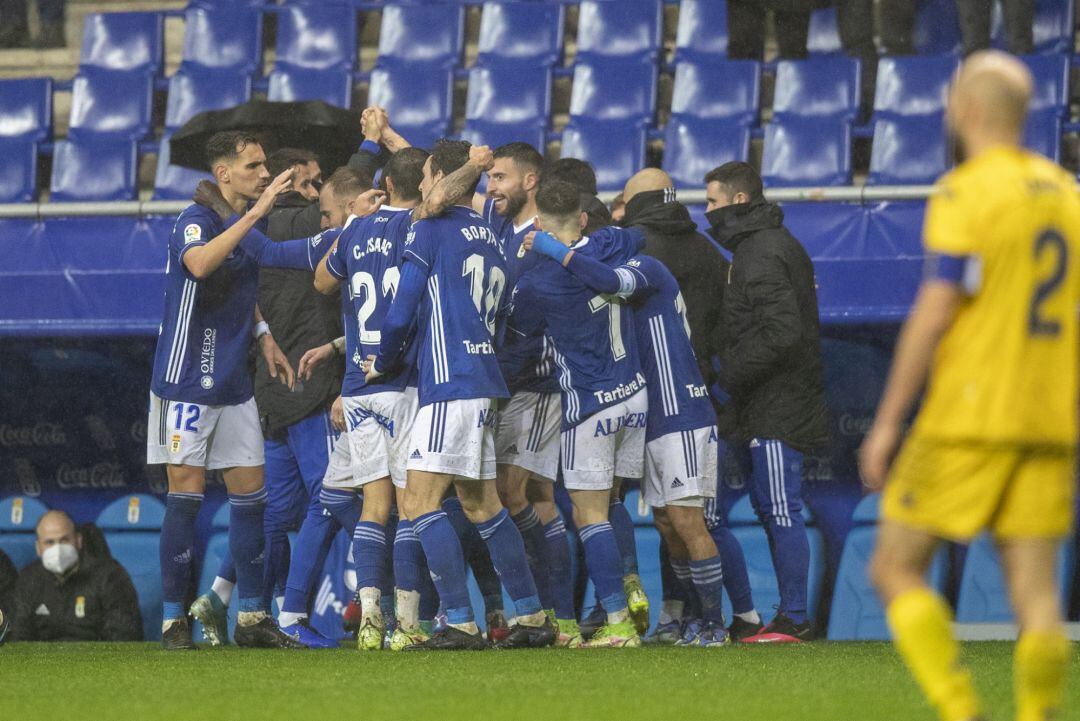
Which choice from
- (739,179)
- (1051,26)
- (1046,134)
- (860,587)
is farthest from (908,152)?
(739,179)

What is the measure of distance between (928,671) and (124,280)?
5642mm

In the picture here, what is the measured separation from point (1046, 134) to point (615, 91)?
9.39 feet

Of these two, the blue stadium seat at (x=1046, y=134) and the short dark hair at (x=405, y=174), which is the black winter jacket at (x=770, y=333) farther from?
the blue stadium seat at (x=1046, y=134)

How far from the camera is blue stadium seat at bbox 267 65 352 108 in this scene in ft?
37.0

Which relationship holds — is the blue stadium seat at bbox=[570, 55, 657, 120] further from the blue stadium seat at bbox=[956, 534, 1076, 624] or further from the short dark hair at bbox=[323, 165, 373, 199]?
the short dark hair at bbox=[323, 165, 373, 199]

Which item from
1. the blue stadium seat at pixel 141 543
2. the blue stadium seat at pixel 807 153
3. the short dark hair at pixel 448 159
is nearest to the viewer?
the short dark hair at pixel 448 159

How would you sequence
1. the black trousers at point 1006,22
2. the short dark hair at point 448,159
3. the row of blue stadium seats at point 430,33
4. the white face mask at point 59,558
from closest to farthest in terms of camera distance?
the short dark hair at point 448,159 < the white face mask at point 59,558 < the black trousers at point 1006,22 < the row of blue stadium seats at point 430,33

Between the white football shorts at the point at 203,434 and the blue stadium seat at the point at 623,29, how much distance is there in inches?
213

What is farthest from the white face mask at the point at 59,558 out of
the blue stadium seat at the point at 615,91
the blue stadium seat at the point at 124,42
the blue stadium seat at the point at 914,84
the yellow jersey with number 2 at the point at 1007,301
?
the yellow jersey with number 2 at the point at 1007,301

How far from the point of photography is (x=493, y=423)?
19.7 ft

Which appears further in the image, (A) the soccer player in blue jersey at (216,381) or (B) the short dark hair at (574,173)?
(B) the short dark hair at (574,173)

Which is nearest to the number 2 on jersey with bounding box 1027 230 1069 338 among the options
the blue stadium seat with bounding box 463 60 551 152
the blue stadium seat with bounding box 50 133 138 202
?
the blue stadium seat with bounding box 463 60 551 152

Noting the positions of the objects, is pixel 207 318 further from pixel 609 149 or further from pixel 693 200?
pixel 609 149

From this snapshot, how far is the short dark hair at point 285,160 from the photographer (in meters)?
7.32
